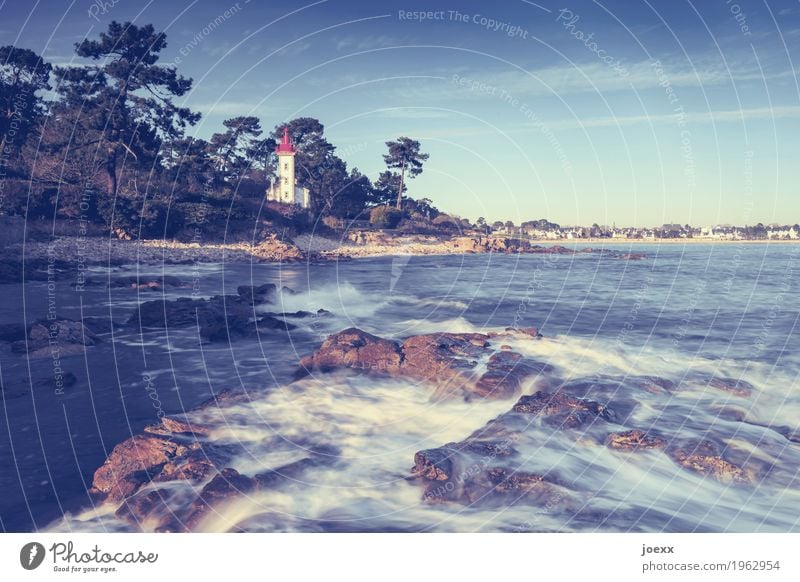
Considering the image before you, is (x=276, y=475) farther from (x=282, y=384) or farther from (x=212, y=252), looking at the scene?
(x=212, y=252)

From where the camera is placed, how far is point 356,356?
82.9 ft

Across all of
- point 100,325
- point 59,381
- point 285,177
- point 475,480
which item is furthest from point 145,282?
point 285,177

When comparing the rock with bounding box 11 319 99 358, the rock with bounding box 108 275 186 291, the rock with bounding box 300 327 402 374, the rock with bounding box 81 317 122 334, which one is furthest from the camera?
the rock with bounding box 108 275 186 291

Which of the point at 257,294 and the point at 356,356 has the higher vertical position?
the point at 257,294

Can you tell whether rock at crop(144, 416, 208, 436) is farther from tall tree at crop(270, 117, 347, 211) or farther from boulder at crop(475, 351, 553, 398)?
tall tree at crop(270, 117, 347, 211)

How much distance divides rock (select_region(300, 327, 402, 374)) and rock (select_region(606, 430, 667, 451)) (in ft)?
30.0

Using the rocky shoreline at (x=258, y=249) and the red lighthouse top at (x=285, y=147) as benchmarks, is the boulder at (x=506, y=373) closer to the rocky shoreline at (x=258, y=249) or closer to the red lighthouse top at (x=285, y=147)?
the rocky shoreline at (x=258, y=249)

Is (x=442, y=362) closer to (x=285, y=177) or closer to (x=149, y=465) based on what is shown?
(x=149, y=465)

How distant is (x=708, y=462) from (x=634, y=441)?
6.62ft

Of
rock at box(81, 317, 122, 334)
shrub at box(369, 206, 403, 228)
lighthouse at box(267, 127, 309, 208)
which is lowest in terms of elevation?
rock at box(81, 317, 122, 334)

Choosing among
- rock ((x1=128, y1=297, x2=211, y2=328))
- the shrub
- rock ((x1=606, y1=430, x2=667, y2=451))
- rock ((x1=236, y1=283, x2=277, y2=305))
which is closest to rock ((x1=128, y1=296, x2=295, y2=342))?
rock ((x1=128, y1=297, x2=211, y2=328))

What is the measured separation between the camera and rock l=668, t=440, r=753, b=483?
16625mm
